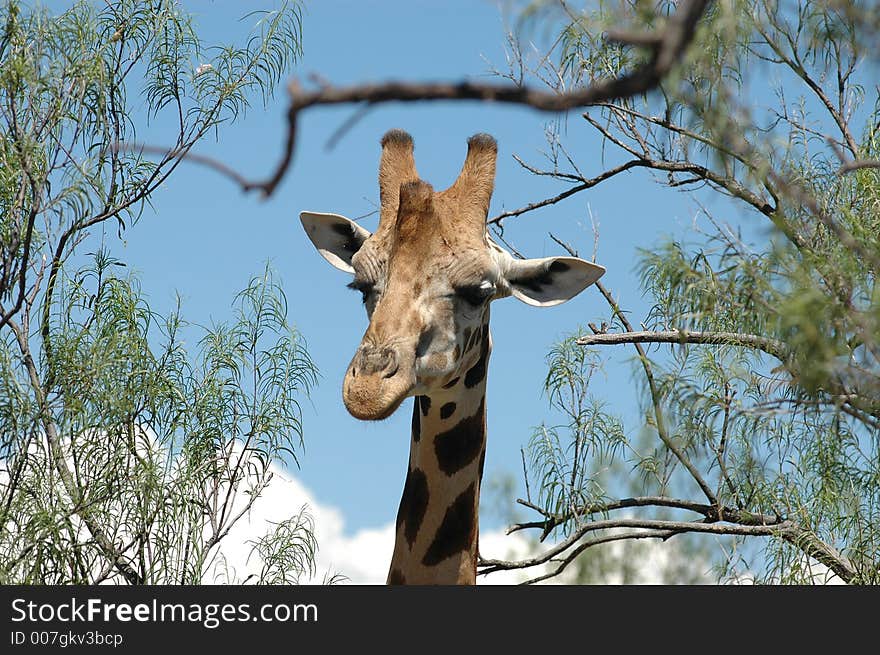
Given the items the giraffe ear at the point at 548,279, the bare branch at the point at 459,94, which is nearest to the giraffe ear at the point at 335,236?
the giraffe ear at the point at 548,279

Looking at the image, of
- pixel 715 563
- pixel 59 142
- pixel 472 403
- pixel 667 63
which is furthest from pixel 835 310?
pixel 59 142

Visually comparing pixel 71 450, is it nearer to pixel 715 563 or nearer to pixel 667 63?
pixel 715 563

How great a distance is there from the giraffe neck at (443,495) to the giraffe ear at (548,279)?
0.49m

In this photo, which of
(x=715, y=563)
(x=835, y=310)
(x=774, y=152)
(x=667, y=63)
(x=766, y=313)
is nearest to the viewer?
(x=667, y=63)

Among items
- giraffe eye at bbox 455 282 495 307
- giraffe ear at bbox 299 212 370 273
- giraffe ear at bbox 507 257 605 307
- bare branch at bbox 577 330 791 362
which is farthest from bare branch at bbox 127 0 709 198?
giraffe ear at bbox 299 212 370 273

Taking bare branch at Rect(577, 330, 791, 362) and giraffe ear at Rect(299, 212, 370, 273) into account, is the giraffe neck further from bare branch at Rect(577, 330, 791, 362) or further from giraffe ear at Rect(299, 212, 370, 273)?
bare branch at Rect(577, 330, 791, 362)

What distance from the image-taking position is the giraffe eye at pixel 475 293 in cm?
588

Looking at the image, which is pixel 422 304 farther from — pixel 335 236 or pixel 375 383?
pixel 335 236

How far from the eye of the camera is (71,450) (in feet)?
23.4

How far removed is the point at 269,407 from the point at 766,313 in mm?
4562

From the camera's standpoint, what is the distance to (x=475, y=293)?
19.5ft

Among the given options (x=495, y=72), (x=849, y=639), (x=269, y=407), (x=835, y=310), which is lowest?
(x=849, y=639)

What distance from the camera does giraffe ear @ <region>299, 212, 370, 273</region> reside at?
21.9 feet

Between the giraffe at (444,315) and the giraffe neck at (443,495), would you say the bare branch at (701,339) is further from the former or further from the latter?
the giraffe neck at (443,495)
